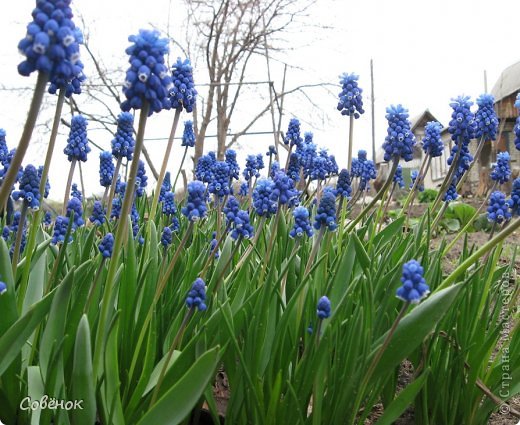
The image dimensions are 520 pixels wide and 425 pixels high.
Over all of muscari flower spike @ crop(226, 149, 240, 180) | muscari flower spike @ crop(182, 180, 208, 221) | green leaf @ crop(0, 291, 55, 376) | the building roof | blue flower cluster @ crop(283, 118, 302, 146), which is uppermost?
the building roof

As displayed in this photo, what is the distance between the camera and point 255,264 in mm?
3105

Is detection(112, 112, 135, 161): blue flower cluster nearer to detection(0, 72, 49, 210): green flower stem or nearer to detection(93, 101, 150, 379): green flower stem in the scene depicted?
detection(93, 101, 150, 379): green flower stem

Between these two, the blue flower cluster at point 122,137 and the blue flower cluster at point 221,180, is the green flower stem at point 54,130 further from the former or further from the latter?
the blue flower cluster at point 221,180


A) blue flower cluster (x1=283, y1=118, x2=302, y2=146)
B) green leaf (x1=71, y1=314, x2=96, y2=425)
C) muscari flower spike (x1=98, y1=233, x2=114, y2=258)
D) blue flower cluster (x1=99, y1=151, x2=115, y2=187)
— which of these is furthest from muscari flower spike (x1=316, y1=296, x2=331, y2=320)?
blue flower cluster (x1=283, y1=118, x2=302, y2=146)

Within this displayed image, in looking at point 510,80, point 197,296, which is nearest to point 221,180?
point 197,296

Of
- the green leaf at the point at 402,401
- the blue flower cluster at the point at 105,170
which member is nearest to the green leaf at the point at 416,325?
the green leaf at the point at 402,401

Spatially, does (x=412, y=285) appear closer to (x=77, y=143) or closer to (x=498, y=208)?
(x=498, y=208)

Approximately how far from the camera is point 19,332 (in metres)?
1.74

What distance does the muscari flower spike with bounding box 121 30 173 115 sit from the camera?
1.42 m

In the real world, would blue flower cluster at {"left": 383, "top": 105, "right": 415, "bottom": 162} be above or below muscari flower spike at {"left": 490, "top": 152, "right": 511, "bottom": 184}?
above

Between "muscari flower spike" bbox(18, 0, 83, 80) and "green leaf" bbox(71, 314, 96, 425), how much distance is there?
71cm

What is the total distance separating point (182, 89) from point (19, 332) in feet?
4.08

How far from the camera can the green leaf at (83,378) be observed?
1.67 m

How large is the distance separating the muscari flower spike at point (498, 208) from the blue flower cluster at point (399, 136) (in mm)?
436
